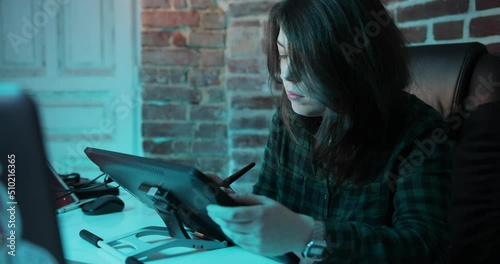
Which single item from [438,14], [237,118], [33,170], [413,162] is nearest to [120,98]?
[237,118]

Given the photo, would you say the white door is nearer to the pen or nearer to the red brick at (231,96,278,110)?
the red brick at (231,96,278,110)

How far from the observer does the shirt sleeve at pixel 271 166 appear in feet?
3.91

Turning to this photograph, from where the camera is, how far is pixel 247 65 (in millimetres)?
1963

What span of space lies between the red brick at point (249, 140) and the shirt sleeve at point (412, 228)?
44.0 inches

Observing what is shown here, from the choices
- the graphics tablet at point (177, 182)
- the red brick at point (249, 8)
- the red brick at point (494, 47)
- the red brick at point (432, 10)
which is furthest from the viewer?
the red brick at point (249, 8)

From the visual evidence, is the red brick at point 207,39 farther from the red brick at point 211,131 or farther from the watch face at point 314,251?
the watch face at point 314,251

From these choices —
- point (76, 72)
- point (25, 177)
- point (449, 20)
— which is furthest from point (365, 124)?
point (76, 72)

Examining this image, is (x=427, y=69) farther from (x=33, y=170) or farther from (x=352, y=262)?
(x=33, y=170)

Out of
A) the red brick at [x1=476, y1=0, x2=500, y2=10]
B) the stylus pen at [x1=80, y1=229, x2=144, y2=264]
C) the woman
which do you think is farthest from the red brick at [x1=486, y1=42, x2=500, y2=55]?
the stylus pen at [x1=80, y1=229, x2=144, y2=264]

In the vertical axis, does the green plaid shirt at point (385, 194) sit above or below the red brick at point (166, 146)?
above

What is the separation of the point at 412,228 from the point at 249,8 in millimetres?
1374

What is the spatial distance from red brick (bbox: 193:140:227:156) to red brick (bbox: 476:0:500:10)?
1165 millimetres
